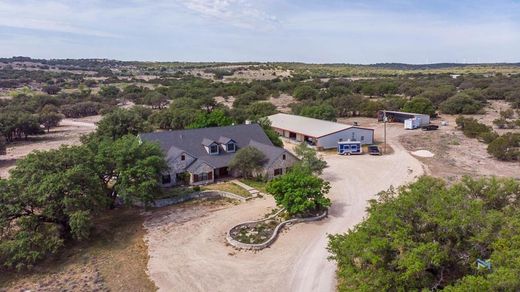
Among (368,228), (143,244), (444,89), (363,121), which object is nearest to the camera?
(368,228)

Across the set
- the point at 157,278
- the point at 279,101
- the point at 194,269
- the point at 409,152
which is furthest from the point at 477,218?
the point at 279,101

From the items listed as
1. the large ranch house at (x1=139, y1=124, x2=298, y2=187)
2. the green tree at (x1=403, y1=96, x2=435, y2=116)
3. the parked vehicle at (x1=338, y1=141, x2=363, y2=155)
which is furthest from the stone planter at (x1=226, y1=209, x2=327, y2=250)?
the green tree at (x1=403, y1=96, x2=435, y2=116)

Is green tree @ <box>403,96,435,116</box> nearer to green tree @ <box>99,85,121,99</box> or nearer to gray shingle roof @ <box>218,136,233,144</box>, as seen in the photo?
gray shingle roof @ <box>218,136,233,144</box>

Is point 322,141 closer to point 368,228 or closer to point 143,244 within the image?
point 143,244

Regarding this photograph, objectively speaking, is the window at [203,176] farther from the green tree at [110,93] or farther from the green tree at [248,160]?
the green tree at [110,93]

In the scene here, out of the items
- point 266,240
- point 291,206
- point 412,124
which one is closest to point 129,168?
point 266,240

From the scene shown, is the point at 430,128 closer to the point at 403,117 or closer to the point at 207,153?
the point at 403,117
